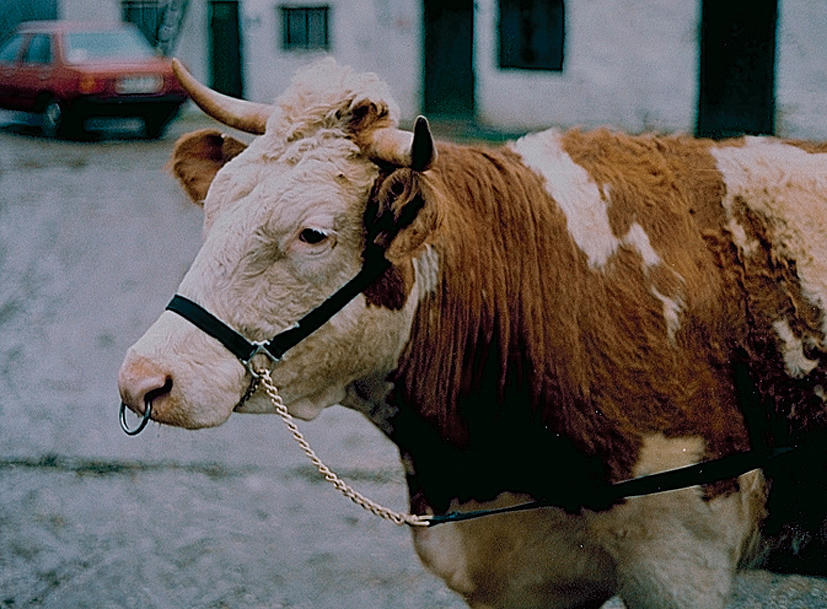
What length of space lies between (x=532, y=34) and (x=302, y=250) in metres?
14.6

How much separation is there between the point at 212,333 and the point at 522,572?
1007mm

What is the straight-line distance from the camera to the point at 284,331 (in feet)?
8.44

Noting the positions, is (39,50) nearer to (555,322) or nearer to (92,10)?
(92,10)

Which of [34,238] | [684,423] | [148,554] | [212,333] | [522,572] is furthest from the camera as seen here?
[34,238]

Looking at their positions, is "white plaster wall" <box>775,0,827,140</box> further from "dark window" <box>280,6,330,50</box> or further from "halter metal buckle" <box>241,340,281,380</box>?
"halter metal buckle" <box>241,340,281,380</box>

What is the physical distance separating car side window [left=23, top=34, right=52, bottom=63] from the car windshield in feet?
1.19

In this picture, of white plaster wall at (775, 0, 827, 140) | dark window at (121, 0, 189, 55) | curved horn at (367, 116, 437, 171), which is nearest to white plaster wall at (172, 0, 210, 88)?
dark window at (121, 0, 189, 55)

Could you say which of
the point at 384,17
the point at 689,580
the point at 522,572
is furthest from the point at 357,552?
the point at 384,17

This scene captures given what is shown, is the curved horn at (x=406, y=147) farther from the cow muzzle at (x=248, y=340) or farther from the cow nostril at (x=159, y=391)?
the cow nostril at (x=159, y=391)

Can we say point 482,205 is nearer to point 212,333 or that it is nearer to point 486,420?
point 486,420

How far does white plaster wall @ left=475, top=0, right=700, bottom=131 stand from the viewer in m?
14.1

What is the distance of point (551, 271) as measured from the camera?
276cm

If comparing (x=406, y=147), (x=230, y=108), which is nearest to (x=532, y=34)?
(x=230, y=108)

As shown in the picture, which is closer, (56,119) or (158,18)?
(56,119)
